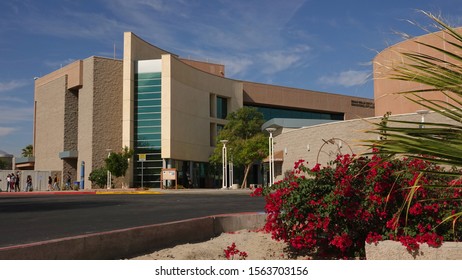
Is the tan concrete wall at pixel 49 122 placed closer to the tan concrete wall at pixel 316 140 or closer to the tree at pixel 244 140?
the tree at pixel 244 140

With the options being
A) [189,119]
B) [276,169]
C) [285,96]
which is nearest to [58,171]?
[189,119]

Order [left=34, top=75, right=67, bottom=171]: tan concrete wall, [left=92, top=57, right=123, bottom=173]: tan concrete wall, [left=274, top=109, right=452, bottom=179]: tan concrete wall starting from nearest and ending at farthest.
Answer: [left=274, top=109, right=452, bottom=179]: tan concrete wall, [left=92, top=57, right=123, bottom=173]: tan concrete wall, [left=34, top=75, right=67, bottom=171]: tan concrete wall

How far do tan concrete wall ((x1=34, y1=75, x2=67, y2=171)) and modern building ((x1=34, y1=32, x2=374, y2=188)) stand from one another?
0.10 meters

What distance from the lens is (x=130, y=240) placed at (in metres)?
6.42

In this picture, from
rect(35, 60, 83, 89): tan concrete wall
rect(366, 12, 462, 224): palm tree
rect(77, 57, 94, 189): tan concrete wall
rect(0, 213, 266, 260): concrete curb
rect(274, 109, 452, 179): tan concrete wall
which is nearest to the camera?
rect(366, 12, 462, 224): palm tree

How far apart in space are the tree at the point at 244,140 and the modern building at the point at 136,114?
2828mm

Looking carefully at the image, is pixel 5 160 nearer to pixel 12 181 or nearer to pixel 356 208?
pixel 12 181

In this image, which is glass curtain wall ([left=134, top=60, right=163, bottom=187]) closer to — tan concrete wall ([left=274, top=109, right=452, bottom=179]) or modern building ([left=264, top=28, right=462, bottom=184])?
modern building ([left=264, top=28, right=462, bottom=184])

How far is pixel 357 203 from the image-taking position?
5855 mm

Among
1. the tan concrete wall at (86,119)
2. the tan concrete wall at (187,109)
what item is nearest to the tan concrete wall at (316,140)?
the tan concrete wall at (187,109)

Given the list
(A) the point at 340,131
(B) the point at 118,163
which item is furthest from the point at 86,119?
(A) the point at 340,131

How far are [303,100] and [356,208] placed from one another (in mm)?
56187

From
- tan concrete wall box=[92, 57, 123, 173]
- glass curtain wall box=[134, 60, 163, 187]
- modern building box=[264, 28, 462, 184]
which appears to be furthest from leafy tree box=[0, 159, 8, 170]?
modern building box=[264, 28, 462, 184]

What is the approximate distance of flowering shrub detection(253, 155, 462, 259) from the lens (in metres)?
5.48
